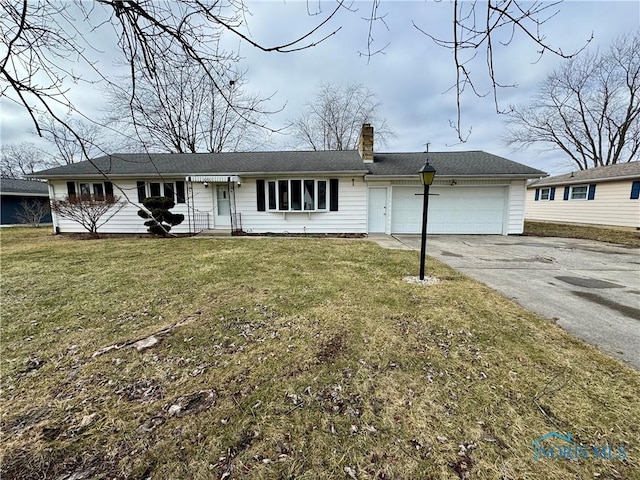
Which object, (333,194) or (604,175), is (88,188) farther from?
(604,175)

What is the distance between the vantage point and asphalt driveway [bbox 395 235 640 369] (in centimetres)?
315

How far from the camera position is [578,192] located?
1664 centimetres

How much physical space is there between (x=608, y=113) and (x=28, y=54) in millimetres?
32181

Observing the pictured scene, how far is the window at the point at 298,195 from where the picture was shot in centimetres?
1135

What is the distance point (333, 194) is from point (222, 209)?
16.0 feet

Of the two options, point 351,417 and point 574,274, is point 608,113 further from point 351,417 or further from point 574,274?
point 351,417

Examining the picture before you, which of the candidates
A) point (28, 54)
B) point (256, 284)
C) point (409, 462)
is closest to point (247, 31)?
point (28, 54)

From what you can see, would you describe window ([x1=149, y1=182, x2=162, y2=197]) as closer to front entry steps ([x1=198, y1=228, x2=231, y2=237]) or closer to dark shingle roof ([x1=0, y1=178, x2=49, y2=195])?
front entry steps ([x1=198, y1=228, x2=231, y2=237])

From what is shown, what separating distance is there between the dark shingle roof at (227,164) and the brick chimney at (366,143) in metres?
0.35

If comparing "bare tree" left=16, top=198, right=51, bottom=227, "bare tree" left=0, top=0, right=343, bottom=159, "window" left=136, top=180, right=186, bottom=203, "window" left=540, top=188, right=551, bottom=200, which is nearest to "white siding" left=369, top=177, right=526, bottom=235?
"window" left=136, top=180, right=186, bottom=203

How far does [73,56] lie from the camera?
1908 mm

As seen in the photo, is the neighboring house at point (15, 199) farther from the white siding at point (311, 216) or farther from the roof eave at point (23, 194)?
the white siding at point (311, 216)

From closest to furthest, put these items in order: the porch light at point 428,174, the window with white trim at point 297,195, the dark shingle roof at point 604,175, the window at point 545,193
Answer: the porch light at point 428,174 → the window with white trim at point 297,195 → the dark shingle roof at point 604,175 → the window at point 545,193

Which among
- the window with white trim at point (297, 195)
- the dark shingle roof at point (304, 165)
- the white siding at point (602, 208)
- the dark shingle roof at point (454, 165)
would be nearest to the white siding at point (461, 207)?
the dark shingle roof at point (454, 165)
